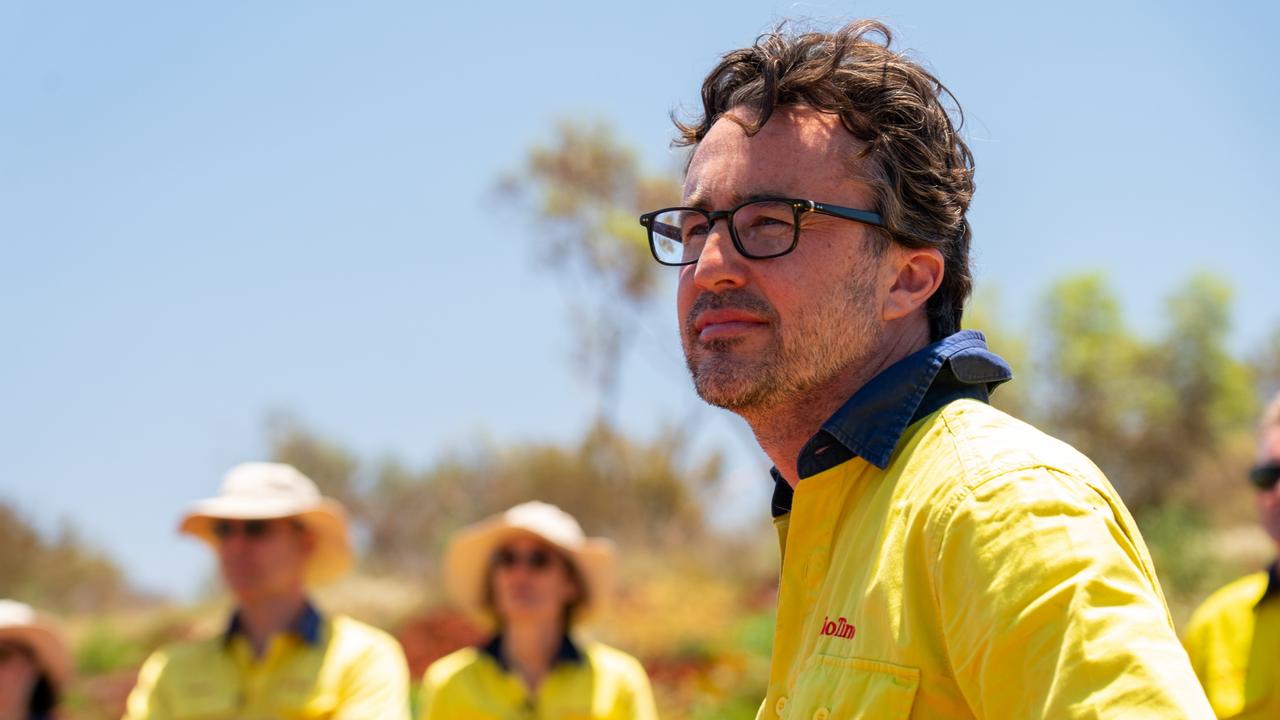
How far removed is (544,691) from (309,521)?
1.29m

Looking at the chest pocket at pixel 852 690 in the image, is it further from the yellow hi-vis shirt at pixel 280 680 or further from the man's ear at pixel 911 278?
the yellow hi-vis shirt at pixel 280 680

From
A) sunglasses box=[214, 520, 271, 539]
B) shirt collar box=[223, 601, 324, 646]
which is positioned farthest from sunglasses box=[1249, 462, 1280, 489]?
sunglasses box=[214, 520, 271, 539]

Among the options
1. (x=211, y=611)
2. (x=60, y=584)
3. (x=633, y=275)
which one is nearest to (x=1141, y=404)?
(x=633, y=275)

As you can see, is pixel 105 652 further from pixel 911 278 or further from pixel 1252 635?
pixel 911 278

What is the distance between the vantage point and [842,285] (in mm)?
2025

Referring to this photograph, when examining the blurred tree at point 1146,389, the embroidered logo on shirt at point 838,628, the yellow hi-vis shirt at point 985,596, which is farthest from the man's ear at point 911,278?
the blurred tree at point 1146,389

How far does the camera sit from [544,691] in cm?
587

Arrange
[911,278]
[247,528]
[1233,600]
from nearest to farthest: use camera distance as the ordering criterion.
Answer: [911,278] → [1233,600] → [247,528]

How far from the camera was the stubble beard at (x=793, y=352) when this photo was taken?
1996 mm

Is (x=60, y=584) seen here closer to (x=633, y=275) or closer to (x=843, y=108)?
(x=633, y=275)

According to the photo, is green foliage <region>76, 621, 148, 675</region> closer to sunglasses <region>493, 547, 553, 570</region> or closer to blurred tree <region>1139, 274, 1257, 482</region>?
sunglasses <region>493, 547, 553, 570</region>

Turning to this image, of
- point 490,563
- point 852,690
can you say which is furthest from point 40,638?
point 852,690

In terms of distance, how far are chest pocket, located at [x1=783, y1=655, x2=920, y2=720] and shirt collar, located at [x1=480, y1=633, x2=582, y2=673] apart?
440 cm

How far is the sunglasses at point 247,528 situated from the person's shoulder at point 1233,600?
11.8 ft
